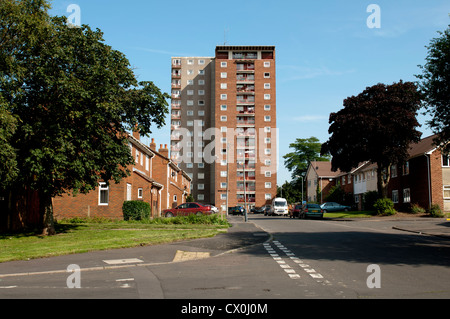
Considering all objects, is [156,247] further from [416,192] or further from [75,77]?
[416,192]

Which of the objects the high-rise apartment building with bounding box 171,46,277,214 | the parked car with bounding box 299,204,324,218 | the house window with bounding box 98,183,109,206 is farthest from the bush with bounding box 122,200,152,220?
the high-rise apartment building with bounding box 171,46,277,214

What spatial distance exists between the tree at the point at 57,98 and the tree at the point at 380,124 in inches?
1148

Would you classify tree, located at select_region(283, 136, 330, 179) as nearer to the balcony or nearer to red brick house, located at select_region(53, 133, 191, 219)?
the balcony

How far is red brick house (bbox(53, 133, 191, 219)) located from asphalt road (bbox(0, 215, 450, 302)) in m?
11.9

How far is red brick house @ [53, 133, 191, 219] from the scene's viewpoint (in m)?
32.8

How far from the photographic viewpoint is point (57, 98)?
1784 centimetres

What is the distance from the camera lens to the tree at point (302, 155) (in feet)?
352

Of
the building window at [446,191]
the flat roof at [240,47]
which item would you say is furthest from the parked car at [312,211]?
the flat roof at [240,47]

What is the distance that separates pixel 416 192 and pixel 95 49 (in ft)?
121

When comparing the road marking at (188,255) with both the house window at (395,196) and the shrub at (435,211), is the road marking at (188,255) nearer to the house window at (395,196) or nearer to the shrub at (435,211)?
the shrub at (435,211)

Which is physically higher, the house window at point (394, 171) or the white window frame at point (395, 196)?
the house window at point (394, 171)

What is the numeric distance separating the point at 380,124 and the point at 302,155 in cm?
6666

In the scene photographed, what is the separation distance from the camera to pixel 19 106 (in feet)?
59.9
